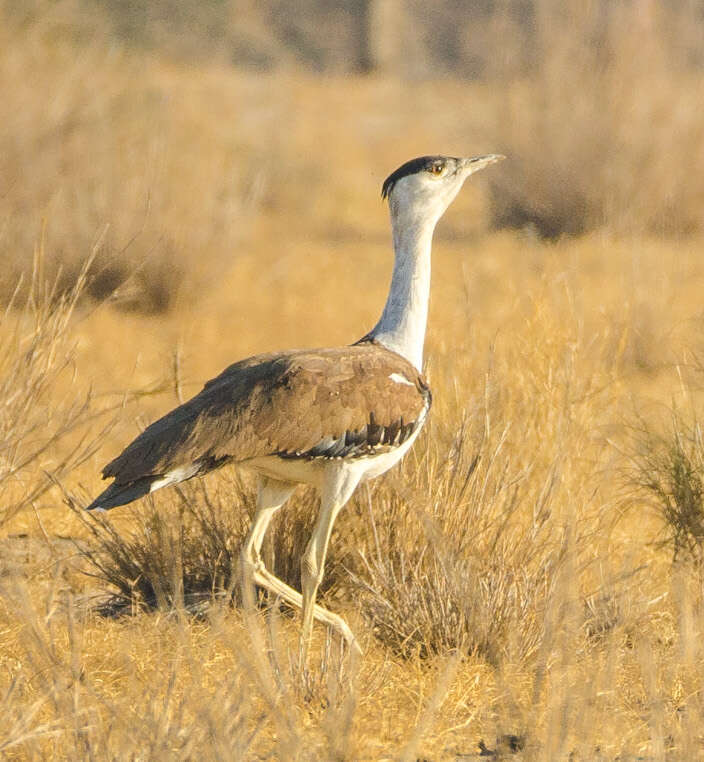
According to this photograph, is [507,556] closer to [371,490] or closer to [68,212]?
[371,490]

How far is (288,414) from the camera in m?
3.38

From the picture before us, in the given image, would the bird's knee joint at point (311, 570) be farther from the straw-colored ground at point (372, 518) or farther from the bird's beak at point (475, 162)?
the bird's beak at point (475, 162)

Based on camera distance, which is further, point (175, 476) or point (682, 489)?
point (682, 489)

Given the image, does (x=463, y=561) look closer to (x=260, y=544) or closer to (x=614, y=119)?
(x=260, y=544)

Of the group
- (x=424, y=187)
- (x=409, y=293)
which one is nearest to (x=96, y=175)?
(x=424, y=187)

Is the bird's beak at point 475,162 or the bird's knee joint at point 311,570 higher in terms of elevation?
the bird's beak at point 475,162

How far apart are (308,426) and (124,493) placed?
1.48 ft

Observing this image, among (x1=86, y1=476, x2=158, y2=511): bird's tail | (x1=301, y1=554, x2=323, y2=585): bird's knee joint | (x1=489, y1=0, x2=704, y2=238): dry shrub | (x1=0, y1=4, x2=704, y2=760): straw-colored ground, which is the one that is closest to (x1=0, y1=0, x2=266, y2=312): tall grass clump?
(x1=0, y1=4, x2=704, y2=760): straw-colored ground

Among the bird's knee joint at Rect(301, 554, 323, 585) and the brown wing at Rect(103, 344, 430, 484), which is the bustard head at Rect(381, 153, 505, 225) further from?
the bird's knee joint at Rect(301, 554, 323, 585)

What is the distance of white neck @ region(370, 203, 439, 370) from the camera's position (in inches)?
147

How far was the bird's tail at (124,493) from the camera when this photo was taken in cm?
323

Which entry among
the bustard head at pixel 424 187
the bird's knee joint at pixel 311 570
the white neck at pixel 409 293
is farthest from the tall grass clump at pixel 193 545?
the bustard head at pixel 424 187

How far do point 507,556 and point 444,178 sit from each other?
1.02m

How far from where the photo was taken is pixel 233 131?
47.1 ft
